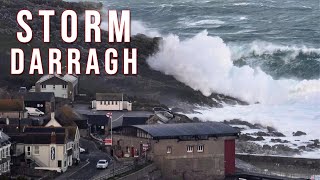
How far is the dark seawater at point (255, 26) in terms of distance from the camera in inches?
3383

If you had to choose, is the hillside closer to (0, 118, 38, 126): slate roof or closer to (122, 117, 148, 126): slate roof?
(122, 117, 148, 126): slate roof

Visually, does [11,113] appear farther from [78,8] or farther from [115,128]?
[78,8]

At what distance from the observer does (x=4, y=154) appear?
4109 cm

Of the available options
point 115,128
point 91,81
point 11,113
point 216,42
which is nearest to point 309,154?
point 115,128

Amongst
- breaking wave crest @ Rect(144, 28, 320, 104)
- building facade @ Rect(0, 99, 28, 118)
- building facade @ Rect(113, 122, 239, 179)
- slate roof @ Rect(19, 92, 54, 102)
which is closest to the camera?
building facade @ Rect(113, 122, 239, 179)

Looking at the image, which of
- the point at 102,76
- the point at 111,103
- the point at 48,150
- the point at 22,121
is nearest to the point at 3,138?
the point at 48,150

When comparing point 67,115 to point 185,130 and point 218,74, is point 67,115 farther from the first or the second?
point 218,74

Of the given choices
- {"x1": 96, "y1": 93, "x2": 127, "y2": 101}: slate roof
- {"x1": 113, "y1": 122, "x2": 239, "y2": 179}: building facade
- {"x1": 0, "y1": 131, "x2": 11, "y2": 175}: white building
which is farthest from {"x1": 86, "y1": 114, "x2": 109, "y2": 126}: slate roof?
{"x1": 0, "y1": 131, "x2": 11, "y2": 175}: white building

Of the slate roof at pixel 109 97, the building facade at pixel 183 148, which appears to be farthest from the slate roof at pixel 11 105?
the slate roof at pixel 109 97

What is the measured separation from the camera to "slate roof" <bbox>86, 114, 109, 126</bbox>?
2097 inches

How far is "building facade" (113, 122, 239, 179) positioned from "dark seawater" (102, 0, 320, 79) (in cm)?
3468

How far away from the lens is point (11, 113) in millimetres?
50438

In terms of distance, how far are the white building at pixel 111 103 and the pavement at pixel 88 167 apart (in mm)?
8390

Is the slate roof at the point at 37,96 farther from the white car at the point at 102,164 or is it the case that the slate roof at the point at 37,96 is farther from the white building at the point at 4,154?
the white building at the point at 4,154
